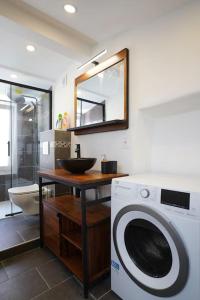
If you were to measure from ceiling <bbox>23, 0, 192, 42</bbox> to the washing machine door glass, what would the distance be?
1.69 metres

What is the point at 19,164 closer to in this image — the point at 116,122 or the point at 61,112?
the point at 61,112

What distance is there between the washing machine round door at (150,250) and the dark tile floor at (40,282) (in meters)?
0.41

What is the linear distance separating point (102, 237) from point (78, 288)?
0.43 metres

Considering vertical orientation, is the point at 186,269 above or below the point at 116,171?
below

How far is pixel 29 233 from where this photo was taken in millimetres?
2154

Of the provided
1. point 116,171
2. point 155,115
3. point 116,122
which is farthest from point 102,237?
point 155,115

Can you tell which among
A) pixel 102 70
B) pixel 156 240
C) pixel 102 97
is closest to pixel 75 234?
pixel 156 240

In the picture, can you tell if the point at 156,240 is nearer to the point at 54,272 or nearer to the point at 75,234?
the point at 75,234

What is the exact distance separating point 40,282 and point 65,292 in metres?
0.25

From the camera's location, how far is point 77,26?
1.78 m

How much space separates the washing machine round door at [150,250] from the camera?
94cm

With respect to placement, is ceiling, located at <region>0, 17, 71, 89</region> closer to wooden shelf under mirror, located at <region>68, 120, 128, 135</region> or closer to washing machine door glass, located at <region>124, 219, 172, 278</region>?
wooden shelf under mirror, located at <region>68, 120, 128, 135</region>

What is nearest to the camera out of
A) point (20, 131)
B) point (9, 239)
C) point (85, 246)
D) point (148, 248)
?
point (148, 248)

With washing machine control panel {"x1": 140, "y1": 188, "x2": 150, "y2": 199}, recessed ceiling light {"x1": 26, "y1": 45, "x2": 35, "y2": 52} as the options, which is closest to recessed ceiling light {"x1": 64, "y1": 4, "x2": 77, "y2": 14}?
recessed ceiling light {"x1": 26, "y1": 45, "x2": 35, "y2": 52}
